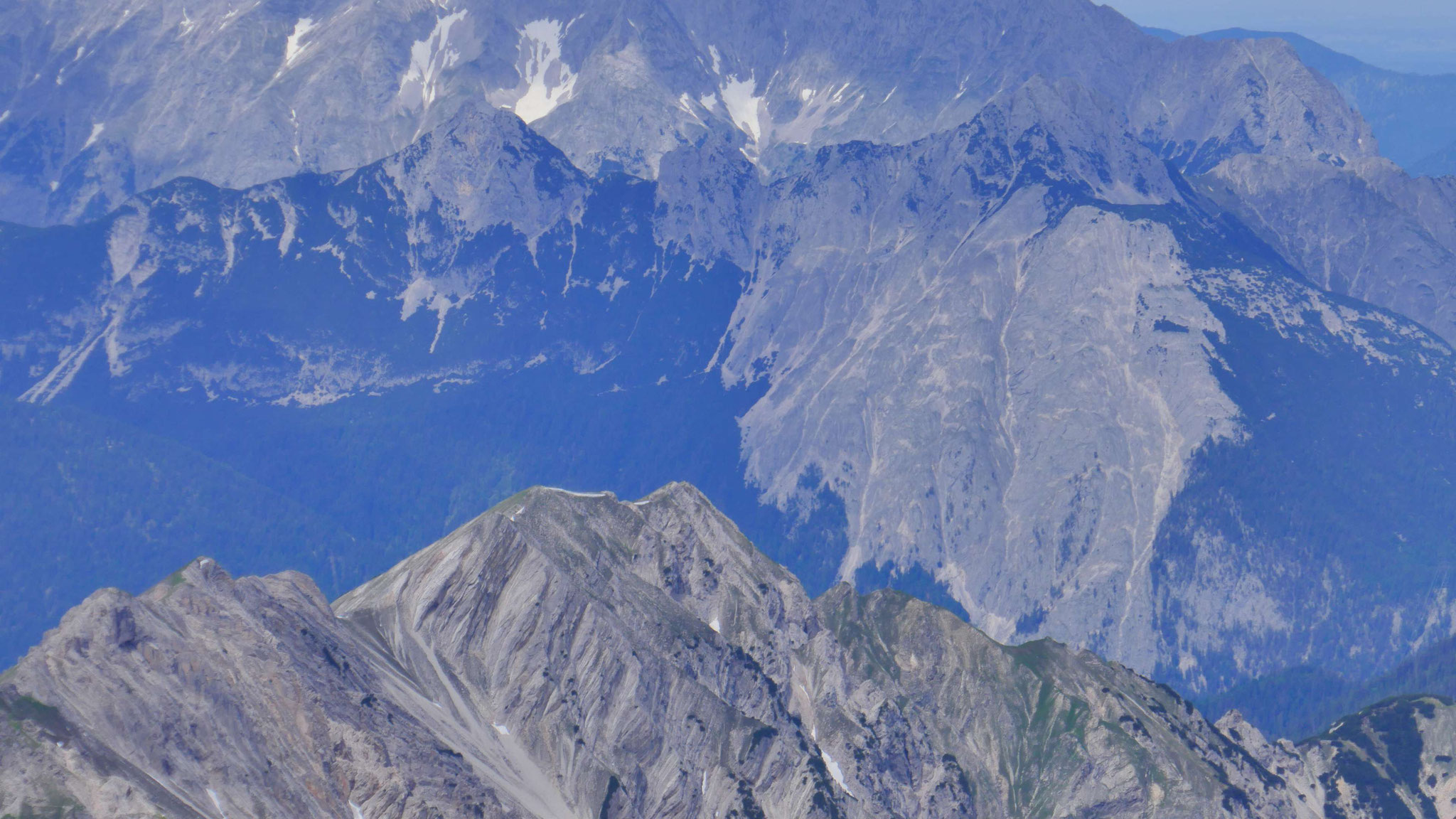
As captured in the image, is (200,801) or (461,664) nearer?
(200,801)

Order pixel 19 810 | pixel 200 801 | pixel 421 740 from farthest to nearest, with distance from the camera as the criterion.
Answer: pixel 421 740
pixel 200 801
pixel 19 810

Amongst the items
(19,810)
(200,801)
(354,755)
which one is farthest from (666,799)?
(19,810)

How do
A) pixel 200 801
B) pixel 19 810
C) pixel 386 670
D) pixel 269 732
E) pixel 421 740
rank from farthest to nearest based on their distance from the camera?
pixel 386 670 → pixel 421 740 → pixel 269 732 → pixel 200 801 → pixel 19 810

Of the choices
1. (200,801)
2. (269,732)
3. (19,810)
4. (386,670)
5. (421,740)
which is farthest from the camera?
(386,670)

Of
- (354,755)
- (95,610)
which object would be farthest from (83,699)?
(354,755)

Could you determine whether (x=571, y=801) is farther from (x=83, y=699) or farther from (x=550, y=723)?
(x=83, y=699)

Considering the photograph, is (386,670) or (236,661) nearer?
(236,661)

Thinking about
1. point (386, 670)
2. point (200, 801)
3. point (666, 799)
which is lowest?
point (666, 799)

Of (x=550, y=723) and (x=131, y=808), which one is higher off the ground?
(x=131, y=808)

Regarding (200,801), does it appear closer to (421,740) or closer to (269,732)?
(269,732)
